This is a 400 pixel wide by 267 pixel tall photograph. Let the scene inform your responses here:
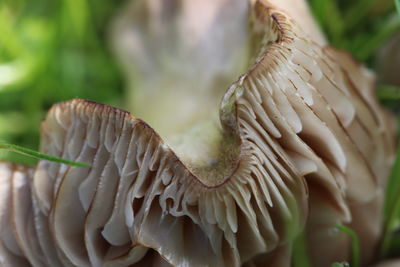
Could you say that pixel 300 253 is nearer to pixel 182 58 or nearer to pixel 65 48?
pixel 182 58

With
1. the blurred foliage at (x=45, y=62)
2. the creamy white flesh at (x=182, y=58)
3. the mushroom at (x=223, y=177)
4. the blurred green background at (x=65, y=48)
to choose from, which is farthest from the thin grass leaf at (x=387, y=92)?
the blurred foliage at (x=45, y=62)

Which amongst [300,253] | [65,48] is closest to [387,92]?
[300,253]

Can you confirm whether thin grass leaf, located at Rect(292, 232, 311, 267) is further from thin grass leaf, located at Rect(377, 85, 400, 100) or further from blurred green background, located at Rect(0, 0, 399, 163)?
blurred green background, located at Rect(0, 0, 399, 163)

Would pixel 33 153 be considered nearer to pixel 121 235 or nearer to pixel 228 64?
pixel 121 235

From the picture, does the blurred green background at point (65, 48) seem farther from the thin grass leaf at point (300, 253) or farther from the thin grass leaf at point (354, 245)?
A: the thin grass leaf at point (300, 253)

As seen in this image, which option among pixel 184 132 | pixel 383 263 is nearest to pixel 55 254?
pixel 184 132

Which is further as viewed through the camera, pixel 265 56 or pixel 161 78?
pixel 161 78

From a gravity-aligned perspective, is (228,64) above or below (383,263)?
above
